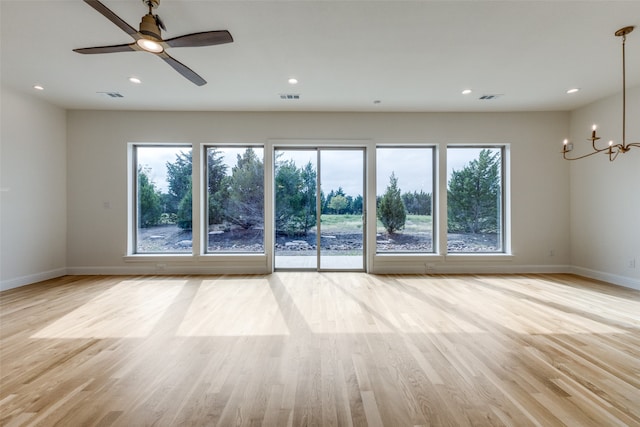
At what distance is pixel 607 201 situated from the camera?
438 centimetres

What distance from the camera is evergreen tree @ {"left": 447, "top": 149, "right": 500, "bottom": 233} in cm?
517

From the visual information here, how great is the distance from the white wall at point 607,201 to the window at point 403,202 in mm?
2554

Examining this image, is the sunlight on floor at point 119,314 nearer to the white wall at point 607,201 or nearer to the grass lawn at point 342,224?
the grass lawn at point 342,224

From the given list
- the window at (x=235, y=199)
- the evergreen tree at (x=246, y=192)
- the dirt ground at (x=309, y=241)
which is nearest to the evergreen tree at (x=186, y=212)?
the dirt ground at (x=309, y=241)

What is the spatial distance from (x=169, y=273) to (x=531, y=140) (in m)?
7.23

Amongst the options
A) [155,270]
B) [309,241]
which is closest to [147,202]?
[155,270]

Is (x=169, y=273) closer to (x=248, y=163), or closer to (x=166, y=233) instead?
(x=166, y=233)

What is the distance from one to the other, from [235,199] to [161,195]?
1.43 metres

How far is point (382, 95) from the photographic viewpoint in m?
4.21

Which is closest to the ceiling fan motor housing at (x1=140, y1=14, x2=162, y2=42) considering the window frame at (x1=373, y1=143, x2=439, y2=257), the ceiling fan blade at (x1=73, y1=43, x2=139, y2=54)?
the ceiling fan blade at (x1=73, y1=43, x2=139, y2=54)

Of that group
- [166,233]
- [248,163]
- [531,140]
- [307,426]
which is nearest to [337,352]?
[307,426]

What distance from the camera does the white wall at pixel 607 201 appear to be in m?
4.02

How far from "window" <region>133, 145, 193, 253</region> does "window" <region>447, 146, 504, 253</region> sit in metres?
5.17

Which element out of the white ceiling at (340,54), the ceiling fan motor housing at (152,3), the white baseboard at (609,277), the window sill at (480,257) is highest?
the white ceiling at (340,54)
